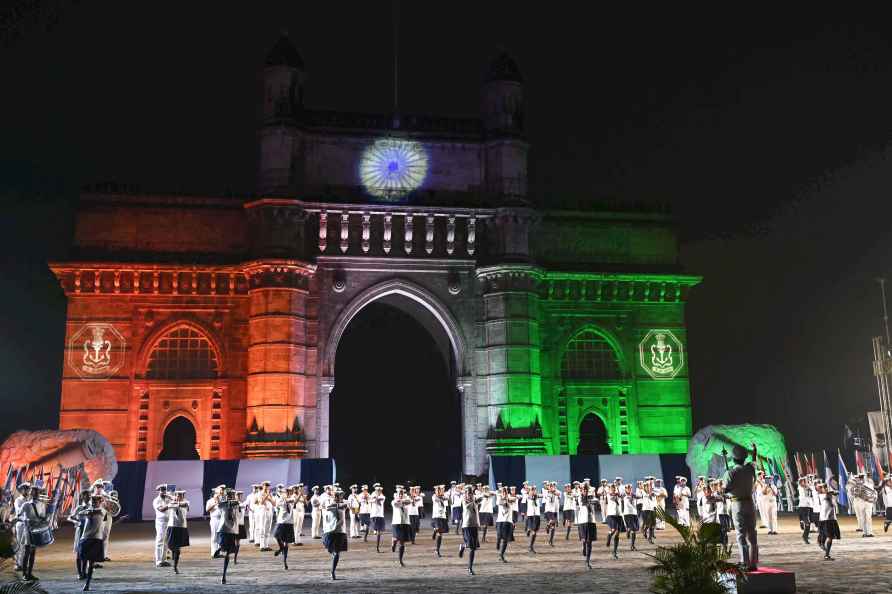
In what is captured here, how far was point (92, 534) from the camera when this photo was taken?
50.8ft

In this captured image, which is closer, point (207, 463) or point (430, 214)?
point (207, 463)

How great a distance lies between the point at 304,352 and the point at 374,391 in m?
8.64

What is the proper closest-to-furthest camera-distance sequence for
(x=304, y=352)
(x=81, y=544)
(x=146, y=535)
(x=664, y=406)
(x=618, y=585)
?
(x=618, y=585)
(x=81, y=544)
(x=146, y=535)
(x=304, y=352)
(x=664, y=406)

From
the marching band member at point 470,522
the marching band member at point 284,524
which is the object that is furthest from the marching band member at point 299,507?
the marching band member at point 470,522

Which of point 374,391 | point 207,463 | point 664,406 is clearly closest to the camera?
point 207,463

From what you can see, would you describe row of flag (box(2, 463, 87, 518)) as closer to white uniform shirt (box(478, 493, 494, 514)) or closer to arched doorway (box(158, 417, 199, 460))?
arched doorway (box(158, 417, 199, 460))

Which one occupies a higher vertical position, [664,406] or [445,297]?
[445,297]

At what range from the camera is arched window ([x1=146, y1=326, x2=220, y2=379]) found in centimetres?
3425

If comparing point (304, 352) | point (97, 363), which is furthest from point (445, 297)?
point (97, 363)

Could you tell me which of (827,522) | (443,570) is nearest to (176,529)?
(443,570)

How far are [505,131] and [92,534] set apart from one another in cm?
2401

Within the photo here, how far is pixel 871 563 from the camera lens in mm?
16594

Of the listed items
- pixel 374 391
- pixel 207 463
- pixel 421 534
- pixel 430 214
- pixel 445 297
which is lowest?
pixel 421 534

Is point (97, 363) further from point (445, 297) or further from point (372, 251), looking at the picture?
point (445, 297)
